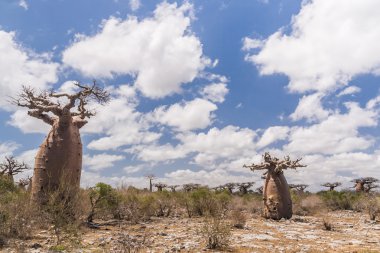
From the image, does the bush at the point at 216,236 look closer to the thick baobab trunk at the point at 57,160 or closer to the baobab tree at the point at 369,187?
the thick baobab trunk at the point at 57,160

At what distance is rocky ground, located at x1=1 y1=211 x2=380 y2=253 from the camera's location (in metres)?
7.68

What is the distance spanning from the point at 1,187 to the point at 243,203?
45.4ft

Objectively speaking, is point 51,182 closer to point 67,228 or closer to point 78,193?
point 78,193

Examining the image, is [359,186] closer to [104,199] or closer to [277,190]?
[277,190]

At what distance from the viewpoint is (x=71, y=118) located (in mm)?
12477

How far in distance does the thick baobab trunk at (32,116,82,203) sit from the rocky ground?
6.48 feet

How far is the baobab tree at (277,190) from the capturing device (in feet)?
49.6

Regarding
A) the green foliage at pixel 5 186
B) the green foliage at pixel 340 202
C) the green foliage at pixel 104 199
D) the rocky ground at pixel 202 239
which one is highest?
the green foliage at pixel 5 186

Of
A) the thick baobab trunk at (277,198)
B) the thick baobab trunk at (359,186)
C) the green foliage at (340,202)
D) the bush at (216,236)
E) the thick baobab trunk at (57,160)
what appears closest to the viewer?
the bush at (216,236)

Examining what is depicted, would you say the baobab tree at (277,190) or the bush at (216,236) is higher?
the baobab tree at (277,190)

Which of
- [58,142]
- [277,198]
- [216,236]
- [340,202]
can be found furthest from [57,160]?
[340,202]

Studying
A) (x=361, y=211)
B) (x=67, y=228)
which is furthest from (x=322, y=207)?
(x=67, y=228)

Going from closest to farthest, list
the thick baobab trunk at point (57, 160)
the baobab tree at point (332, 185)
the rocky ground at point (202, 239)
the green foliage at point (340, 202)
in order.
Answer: the rocky ground at point (202, 239), the thick baobab trunk at point (57, 160), the green foliage at point (340, 202), the baobab tree at point (332, 185)

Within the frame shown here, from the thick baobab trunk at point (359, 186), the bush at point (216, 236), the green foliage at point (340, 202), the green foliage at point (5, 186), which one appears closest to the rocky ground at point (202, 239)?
the bush at point (216, 236)
